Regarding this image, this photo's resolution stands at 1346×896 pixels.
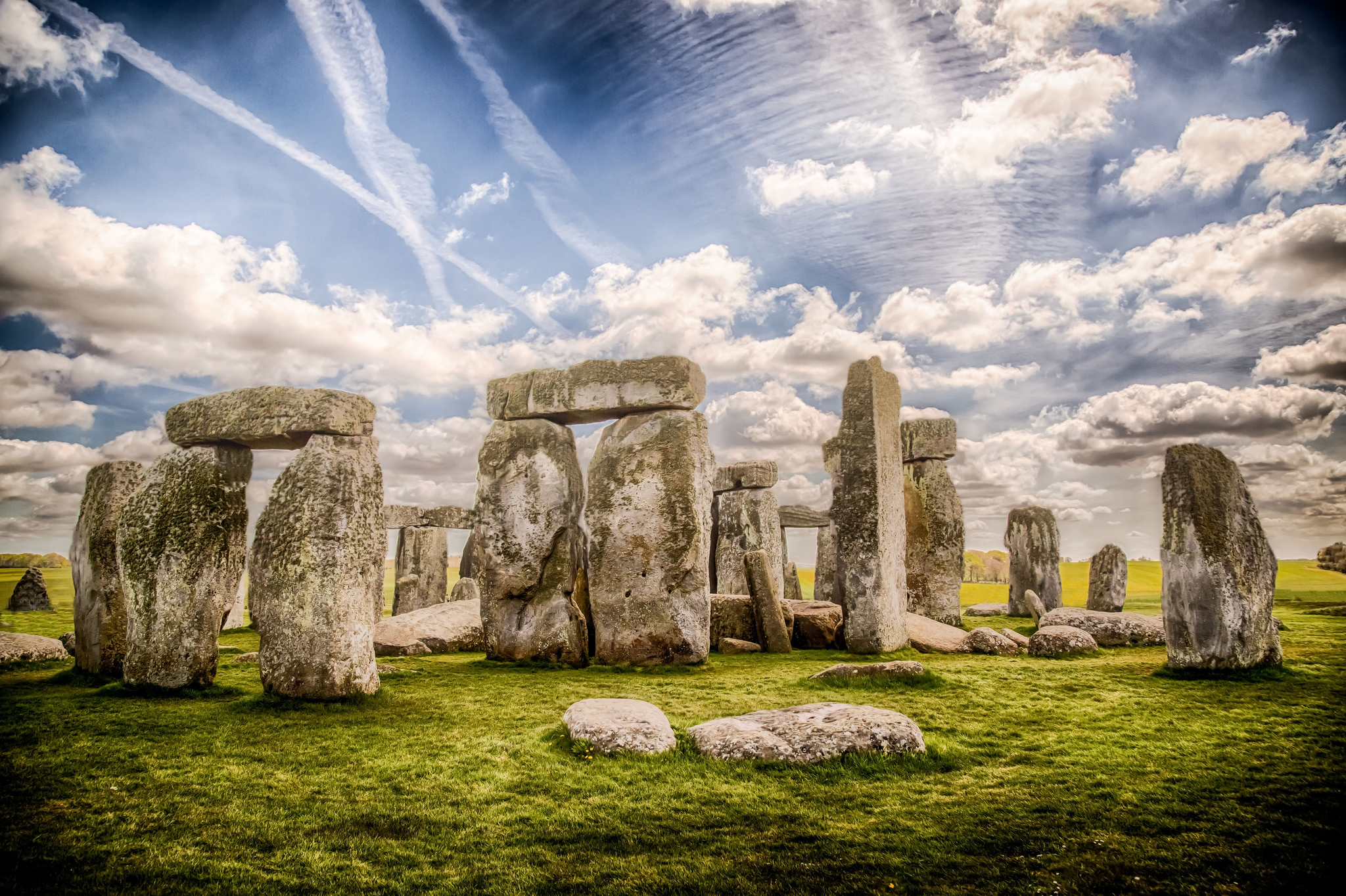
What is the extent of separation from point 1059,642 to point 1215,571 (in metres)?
2.56

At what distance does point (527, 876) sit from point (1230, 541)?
7293mm

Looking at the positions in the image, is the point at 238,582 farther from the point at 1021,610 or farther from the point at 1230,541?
the point at 1021,610

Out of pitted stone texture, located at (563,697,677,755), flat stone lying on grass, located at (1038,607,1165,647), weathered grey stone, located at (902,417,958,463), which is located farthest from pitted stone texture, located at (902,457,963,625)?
pitted stone texture, located at (563,697,677,755)

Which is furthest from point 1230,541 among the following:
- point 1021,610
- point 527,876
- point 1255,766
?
point 1021,610

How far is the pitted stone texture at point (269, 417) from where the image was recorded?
6484mm

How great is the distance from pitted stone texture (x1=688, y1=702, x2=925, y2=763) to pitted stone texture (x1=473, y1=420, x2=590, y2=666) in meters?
4.72

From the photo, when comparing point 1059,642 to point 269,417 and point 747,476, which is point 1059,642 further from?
point 269,417

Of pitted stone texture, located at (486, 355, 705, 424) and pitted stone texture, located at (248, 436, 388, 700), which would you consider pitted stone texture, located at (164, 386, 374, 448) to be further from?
pitted stone texture, located at (486, 355, 705, 424)

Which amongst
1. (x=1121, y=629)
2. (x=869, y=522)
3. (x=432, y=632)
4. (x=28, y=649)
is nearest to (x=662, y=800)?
(x=869, y=522)

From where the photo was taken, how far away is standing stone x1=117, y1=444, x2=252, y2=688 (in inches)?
264

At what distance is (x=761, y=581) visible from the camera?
10.3 m

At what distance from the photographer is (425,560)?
18078 millimetres

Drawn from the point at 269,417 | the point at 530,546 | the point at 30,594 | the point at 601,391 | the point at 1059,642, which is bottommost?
the point at 1059,642

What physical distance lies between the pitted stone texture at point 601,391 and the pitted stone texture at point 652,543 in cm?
25
